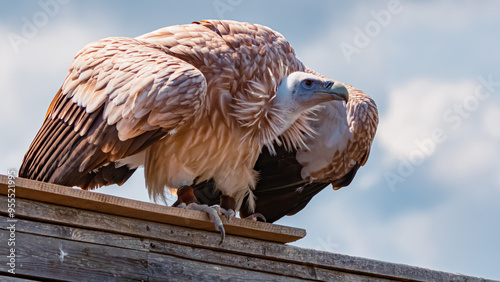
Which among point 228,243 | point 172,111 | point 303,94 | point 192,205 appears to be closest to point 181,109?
point 172,111

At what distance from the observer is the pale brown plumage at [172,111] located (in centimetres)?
430

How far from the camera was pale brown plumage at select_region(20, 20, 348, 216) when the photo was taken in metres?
4.30

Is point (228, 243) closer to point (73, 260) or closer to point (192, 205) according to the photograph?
point (192, 205)

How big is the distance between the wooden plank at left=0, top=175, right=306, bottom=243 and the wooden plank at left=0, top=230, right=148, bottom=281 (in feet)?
0.57

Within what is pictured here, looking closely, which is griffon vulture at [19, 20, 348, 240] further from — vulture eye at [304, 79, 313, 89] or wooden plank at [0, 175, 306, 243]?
wooden plank at [0, 175, 306, 243]

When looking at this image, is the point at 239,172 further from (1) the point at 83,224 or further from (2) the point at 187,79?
(1) the point at 83,224

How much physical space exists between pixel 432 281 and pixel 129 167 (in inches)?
81.9

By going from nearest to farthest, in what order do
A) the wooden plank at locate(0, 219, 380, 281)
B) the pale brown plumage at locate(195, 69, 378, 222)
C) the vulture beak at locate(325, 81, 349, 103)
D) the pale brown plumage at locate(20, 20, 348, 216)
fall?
1. the wooden plank at locate(0, 219, 380, 281)
2. the pale brown plumage at locate(20, 20, 348, 216)
3. the vulture beak at locate(325, 81, 349, 103)
4. the pale brown plumage at locate(195, 69, 378, 222)

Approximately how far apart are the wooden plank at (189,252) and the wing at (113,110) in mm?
812

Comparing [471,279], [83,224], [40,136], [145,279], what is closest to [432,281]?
[471,279]

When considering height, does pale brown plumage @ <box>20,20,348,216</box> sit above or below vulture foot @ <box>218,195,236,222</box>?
above

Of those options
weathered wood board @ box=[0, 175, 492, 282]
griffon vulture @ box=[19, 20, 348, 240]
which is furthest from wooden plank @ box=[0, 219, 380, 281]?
griffon vulture @ box=[19, 20, 348, 240]

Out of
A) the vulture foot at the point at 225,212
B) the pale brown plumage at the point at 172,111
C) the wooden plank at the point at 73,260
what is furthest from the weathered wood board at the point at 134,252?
the pale brown plumage at the point at 172,111

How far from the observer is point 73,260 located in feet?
11.3
